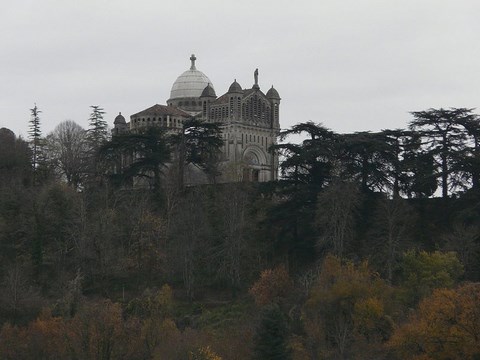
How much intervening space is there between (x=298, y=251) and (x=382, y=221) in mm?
6015

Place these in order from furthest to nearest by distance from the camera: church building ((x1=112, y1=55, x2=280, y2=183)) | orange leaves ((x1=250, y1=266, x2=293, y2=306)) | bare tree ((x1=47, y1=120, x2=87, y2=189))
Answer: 1. church building ((x1=112, y1=55, x2=280, y2=183))
2. bare tree ((x1=47, y1=120, x2=87, y2=189))
3. orange leaves ((x1=250, y1=266, x2=293, y2=306))

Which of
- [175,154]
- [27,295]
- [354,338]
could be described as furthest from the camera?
[175,154]

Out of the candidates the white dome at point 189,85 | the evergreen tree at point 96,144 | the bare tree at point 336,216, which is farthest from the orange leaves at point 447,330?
the white dome at point 189,85

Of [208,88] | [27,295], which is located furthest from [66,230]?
[208,88]

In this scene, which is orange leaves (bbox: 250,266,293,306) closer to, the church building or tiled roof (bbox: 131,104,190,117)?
the church building

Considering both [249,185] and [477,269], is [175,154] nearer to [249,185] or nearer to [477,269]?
[249,185]

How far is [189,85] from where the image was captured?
324 feet

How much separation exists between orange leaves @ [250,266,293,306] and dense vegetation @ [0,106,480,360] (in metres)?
0.08

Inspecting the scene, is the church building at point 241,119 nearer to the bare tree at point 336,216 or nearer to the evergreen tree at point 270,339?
the bare tree at point 336,216

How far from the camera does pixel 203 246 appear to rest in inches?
2280

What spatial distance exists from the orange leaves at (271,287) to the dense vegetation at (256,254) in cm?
8

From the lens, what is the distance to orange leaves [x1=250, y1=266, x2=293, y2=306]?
50594 mm

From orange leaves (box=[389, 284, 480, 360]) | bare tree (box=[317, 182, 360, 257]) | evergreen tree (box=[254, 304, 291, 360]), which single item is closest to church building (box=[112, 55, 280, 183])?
bare tree (box=[317, 182, 360, 257])

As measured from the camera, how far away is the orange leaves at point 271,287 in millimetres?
50594
